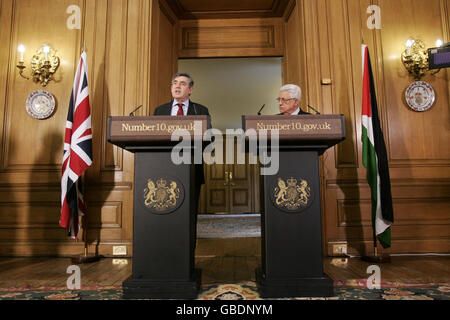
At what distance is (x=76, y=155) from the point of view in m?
2.71

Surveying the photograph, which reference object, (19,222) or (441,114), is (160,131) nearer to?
(19,222)

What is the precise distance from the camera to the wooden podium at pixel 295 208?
156 cm

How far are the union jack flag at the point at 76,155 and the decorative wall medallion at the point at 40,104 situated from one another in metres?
0.55

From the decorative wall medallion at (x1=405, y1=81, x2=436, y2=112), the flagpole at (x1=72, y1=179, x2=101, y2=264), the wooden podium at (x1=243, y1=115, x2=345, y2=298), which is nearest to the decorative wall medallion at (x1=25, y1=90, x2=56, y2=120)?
the flagpole at (x1=72, y1=179, x2=101, y2=264)

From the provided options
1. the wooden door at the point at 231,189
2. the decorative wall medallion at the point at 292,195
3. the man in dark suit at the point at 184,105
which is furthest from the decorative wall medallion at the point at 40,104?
the wooden door at the point at 231,189

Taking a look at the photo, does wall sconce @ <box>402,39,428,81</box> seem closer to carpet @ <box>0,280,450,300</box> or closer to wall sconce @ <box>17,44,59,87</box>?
carpet @ <box>0,280,450,300</box>

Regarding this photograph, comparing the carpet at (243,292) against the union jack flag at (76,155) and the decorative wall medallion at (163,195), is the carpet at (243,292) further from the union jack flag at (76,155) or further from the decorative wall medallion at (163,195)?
the union jack flag at (76,155)

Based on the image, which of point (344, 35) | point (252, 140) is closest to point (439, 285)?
point (252, 140)

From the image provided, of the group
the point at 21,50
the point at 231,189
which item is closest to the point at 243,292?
the point at 21,50

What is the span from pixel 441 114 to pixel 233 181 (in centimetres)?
758

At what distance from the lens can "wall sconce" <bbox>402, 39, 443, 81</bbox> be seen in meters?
3.17

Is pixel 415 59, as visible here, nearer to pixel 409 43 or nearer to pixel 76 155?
pixel 409 43

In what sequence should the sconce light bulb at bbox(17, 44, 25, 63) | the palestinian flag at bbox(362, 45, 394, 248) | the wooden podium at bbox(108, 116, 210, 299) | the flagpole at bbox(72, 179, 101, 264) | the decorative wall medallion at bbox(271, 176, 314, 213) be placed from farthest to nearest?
the sconce light bulb at bbox(17, 44, 25, 63), the flagpole at bbox(72, 179, 101, 264), the palestinian flag at bbox(362, 45, 394, 248), the decorative wall medallion at bbox(271, 176, 314, 213), the wooden podium at bbox(108, 116, 210, 299)
